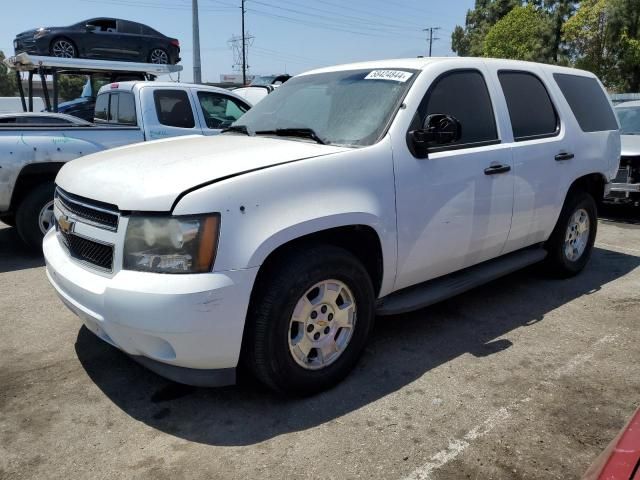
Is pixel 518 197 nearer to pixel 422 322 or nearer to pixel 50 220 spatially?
pixel 422 322

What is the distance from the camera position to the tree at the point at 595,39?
1241 inches

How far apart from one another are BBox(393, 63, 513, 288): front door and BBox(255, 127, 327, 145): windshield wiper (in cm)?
50

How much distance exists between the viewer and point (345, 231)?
3.29 m

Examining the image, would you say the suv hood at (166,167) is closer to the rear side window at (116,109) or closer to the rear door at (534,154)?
the rear door at (534,154)

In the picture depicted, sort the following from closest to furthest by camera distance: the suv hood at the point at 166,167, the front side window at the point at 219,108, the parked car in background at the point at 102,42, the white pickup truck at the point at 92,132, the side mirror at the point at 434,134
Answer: the suv hood at the point at 166,167
the side mirror at the point at 434,134
the white pickup truck at the point at 92,132
the front side window at the point at 219,108
the parked car in background at the point at 102,42

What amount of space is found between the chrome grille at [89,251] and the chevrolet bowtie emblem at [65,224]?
0.08 ft

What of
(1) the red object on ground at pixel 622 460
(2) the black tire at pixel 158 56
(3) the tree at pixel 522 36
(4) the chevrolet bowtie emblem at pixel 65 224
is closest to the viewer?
(1) the red object on ground at pixel 622 460

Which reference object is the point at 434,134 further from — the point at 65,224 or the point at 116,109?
the point at 116,109

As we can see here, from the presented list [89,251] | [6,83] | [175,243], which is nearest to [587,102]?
[175,243]

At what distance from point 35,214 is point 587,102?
18.9 ft

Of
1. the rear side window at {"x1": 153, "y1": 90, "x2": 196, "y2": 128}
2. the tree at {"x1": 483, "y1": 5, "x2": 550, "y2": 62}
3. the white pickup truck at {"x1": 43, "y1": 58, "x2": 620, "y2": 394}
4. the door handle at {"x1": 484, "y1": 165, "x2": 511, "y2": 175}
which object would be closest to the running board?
the white pickup truck at {"x1": 43, "y1": 58, "x2": 620, "y2": 394}

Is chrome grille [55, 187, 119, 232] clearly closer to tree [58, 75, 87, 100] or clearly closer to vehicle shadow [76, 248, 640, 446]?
vehicle shadow [76, 248, 640, 446]

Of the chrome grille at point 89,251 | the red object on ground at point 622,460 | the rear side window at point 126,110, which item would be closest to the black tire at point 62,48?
the rear side window at point 126,110

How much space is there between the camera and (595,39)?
32.5 metres
